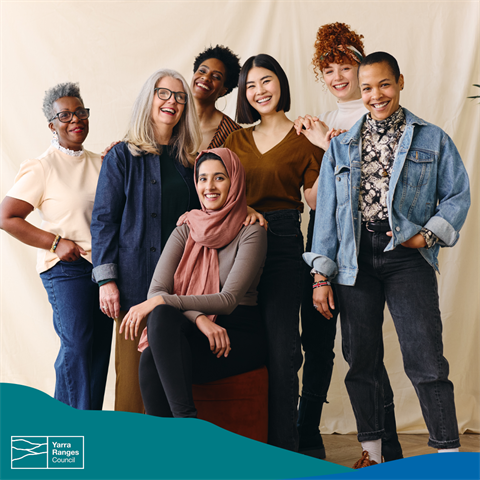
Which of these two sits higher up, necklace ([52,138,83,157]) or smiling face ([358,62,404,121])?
smiling face ([358,62,404,121])

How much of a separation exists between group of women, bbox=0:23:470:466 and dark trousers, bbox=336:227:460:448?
7cm

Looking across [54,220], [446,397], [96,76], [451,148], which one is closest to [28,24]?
[96,76]

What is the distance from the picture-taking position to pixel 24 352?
3215mm

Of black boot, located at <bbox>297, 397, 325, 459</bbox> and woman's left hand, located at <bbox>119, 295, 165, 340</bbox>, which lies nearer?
woman's left hand, located at <bbox>119, 295, 165, 340</bbox>

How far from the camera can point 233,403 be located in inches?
76.4

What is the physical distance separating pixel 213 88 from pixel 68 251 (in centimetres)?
110

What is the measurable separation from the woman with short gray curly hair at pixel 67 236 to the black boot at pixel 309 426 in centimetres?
92

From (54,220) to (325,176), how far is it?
1155 millimetres

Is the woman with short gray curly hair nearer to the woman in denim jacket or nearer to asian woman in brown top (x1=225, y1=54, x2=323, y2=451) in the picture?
asian woman in brown top (x1=225, y1=54, x2=323, y2=451)

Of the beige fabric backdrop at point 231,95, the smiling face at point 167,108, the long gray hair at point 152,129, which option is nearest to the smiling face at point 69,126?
the long gray hair at point 152,129

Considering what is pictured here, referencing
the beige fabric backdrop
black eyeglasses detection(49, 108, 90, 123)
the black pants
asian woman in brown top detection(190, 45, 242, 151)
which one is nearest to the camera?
the black pants

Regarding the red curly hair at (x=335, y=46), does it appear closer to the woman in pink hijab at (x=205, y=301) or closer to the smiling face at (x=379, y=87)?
the smiling face at (x=379, y=87)

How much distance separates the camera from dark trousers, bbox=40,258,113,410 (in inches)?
85.0

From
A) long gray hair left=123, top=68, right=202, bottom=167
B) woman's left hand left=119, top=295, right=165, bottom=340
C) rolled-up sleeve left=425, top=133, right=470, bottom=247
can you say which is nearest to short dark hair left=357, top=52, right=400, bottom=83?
rolled-up sleeve left=425, top=133, right=470, bottom=247
